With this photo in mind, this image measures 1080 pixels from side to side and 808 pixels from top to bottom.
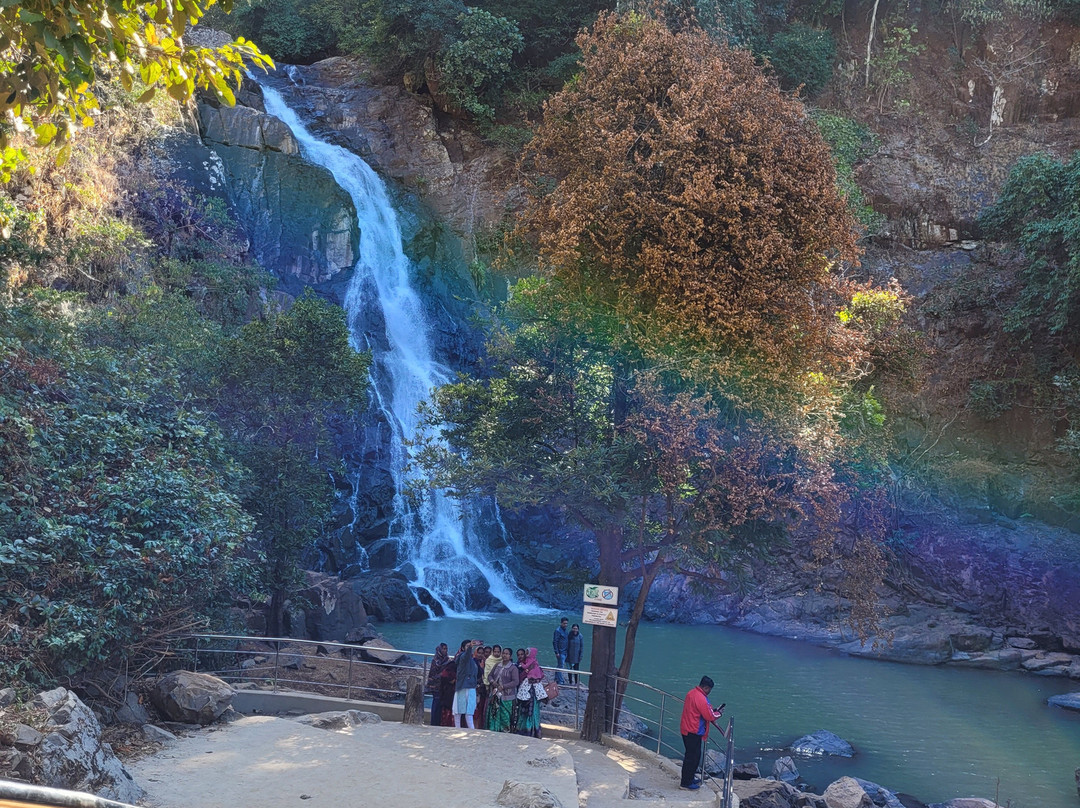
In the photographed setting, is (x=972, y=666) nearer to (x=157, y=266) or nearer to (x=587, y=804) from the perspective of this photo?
(x=587, y=804)

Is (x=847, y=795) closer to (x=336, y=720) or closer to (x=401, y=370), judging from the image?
(x=336, y=720)

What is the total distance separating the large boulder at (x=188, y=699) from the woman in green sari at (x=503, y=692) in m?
3.34

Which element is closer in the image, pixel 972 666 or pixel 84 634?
pixel 84 634

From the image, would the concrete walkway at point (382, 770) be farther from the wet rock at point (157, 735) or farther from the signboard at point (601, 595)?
the signboard at point (601, 595)

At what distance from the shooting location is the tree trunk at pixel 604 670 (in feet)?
41.9

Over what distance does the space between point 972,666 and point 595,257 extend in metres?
17.0

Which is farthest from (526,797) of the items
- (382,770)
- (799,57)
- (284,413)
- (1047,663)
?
(799,57)

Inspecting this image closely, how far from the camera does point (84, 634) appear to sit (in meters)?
9.63

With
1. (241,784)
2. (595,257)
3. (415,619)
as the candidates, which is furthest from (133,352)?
(415,619)

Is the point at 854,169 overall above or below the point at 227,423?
above

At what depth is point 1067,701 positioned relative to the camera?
2020 centimetres

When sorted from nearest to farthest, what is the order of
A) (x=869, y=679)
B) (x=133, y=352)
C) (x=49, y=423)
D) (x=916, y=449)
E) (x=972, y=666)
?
(x=49, y=423) < (x=133, y=352) < (x=869, y=679) < (x=972, y=666) < (x=916, y=449)

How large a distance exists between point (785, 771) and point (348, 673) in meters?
7.30

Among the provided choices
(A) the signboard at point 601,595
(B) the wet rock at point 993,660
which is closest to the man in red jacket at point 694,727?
(A) the signboard at point 601,595
